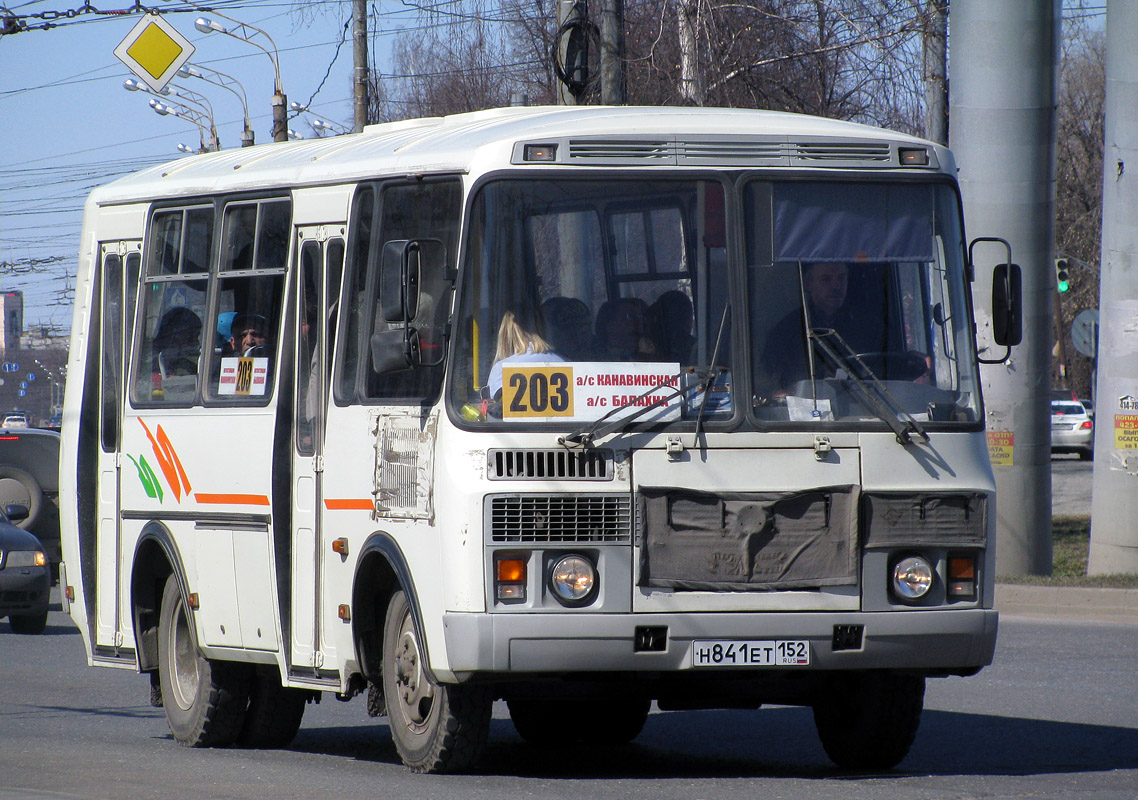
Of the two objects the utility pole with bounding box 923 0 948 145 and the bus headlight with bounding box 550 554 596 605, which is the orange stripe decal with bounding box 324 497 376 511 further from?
the utility pole with bounding box 923 0 948 145

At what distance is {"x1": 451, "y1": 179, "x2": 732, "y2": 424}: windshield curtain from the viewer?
7438 mm

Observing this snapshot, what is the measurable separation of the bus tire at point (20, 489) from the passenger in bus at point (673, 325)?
14.8 metres

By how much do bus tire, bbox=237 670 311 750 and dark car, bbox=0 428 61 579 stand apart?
37.0 feet

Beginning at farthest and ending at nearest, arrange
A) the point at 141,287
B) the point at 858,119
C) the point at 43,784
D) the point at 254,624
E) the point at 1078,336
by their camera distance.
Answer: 1. the point at 1078,336
2. the point at 858,119
3. the point at 141,287
4. the point at 254,624
5. the point at 43,784

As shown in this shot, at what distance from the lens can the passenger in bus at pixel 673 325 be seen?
7.56 metres

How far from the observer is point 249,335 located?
930 centimetres

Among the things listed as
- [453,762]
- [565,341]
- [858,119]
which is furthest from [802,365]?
[858,119]

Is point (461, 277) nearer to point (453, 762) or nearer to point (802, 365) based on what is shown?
point (802, 365)

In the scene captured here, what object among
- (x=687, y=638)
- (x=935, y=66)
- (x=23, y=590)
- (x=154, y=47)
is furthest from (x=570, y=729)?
(x=154, y=47)

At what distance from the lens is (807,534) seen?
7.53 m

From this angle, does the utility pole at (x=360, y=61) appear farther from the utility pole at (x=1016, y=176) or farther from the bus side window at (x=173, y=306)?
the bus side window at (x=173, y=306)

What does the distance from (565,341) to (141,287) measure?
3677mm

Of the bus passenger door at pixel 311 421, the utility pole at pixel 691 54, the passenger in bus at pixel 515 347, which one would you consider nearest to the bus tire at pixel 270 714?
the bus passenger door at pixel 311 421

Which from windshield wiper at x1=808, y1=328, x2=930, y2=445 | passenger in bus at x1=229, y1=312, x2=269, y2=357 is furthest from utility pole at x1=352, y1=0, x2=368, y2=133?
windshield wiper at x1=808, y1=328, x2=930, y2=445
